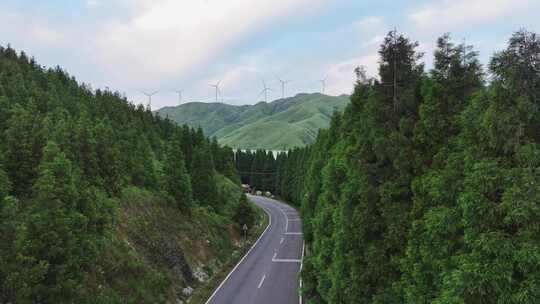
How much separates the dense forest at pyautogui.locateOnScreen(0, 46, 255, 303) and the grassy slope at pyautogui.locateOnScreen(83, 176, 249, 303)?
0.34 feet

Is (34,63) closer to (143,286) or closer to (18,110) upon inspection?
(18,110)

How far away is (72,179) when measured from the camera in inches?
648

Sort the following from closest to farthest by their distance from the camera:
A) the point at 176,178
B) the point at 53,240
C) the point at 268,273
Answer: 1. the point at 53,240
2. the point at 268,273
3. the point at 176,178

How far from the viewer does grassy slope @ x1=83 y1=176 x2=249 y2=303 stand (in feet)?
72.3

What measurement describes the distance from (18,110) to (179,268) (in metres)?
16.3

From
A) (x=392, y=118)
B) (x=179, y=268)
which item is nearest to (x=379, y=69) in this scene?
(x=392, y=118)

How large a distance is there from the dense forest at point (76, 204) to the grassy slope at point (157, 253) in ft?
0.34

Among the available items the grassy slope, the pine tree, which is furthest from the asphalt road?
the pine tree

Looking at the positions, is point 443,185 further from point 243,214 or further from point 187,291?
point 243,214

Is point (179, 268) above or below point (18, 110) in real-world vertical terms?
below

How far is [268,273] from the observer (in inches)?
1396

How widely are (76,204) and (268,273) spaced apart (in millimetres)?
22530

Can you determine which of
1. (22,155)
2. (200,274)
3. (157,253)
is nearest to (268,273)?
(200,274)

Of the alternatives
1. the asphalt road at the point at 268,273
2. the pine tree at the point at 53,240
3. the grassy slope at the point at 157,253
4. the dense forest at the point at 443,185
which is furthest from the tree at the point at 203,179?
the pine tree at the point at 53,240
